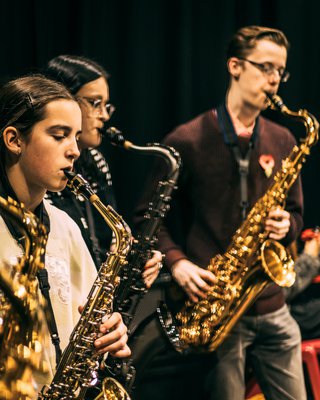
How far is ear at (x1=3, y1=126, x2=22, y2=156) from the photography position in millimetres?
1977

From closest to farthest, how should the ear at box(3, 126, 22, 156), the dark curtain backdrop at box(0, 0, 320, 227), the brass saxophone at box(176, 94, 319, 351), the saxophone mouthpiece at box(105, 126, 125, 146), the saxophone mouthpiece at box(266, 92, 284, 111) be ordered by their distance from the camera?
the ear at box(3, 126, 22, 156) < the saxophone mouthpiece at box(105, 126, 125, 146) < the brass saxophone at box(176, 94, 319, 351) < the saxophone mouthpiece at box(266, 92, 284, 111) < the dark curtain backdrop at box(0, 0, 320, 227)

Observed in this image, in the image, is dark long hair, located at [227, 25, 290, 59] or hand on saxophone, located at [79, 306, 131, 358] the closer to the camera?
hand on saxophone, located at [79, 306, 131, 358]

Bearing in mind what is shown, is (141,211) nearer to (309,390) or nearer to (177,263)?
(177,263)

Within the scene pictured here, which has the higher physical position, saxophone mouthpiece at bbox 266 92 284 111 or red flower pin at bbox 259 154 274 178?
saxophone mouthpiece at bbox 266 92 284 111

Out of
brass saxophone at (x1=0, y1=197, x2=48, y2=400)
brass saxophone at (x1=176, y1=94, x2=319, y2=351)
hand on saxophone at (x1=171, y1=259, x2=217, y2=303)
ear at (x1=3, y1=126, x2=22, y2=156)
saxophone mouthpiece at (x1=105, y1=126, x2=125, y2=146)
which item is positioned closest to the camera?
brass saxophone at (x1=0, y1=197, x2=48, y2=400)

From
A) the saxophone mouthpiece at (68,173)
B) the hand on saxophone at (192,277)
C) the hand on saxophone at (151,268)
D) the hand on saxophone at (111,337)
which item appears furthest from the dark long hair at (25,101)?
the hand on saxophone at (192,277)

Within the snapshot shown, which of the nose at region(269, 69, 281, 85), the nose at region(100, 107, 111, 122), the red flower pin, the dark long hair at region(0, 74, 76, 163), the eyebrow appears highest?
the dark long hair at region(0, 74, 76, 163)

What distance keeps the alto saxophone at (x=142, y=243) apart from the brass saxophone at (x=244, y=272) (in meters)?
0.12

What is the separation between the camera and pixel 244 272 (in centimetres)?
310

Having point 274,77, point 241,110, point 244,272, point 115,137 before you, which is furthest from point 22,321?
point 274,77

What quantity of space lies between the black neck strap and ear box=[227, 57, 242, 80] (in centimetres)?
15

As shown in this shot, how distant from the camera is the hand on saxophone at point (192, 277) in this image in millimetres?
2863

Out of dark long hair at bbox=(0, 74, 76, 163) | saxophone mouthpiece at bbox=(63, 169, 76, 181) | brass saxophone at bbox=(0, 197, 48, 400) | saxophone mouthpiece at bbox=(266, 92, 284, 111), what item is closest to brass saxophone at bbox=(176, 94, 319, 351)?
saxophone mouthpiece at bbox=(266, 92, 284, 111)

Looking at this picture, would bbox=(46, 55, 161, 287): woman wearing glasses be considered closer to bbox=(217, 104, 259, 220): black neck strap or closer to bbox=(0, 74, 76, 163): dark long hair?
bbox=(217, 104, 259, 220): black neck strap
